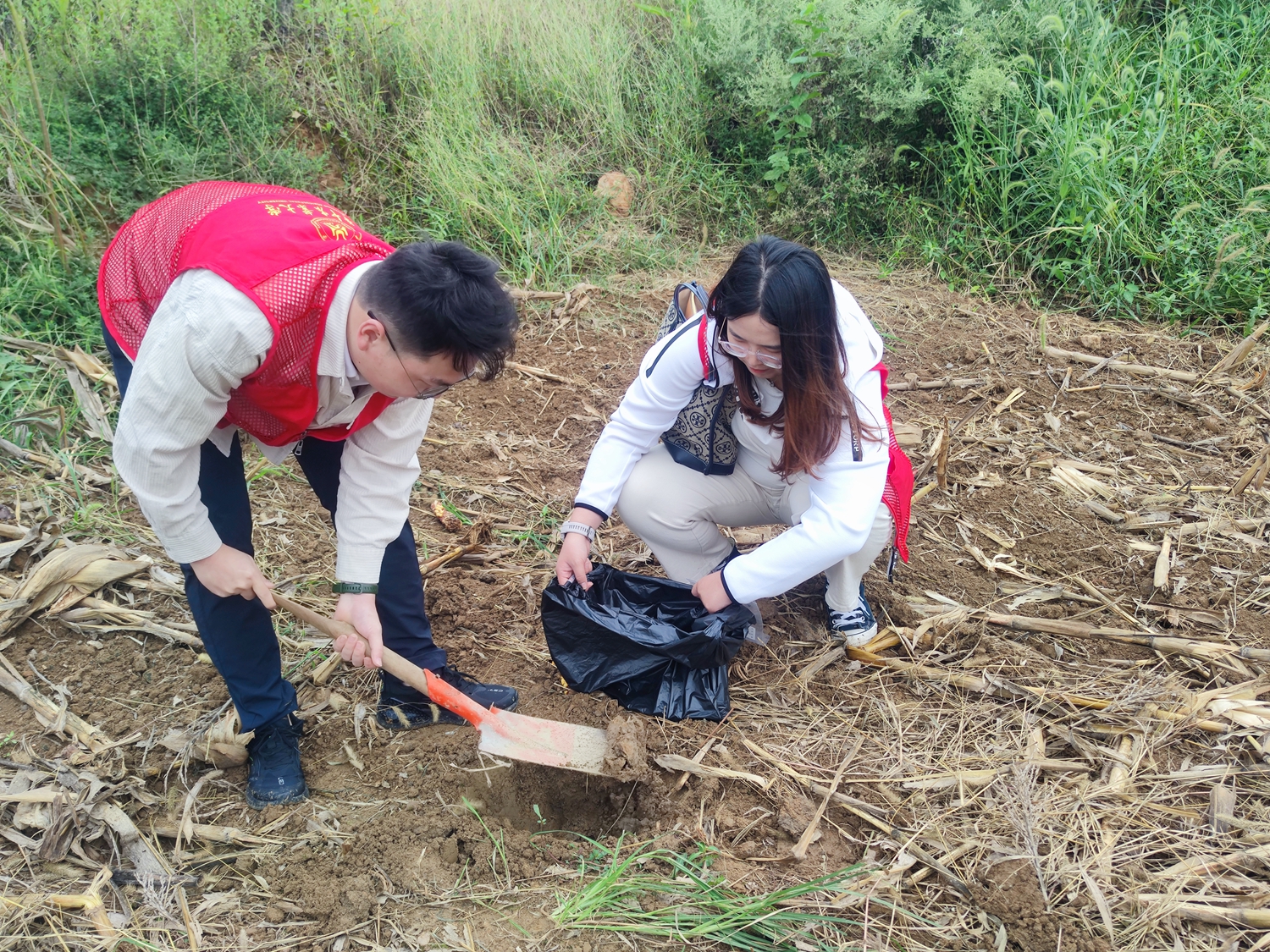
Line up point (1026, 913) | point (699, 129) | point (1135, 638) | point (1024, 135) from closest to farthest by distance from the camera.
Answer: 1. point (1026, 913)
2. point (1135, 638)
3. point (1024, 135)
4. point (699, 129)

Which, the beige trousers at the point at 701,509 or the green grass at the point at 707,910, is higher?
the beige trousers at the point at 701,509

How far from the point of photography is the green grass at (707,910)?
5.96 ft

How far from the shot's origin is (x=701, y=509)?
2615 millimetres

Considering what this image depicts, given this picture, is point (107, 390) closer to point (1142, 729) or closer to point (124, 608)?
point (124, 608)

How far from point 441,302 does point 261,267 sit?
1.11ft

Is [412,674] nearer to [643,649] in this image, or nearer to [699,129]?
[643,649]

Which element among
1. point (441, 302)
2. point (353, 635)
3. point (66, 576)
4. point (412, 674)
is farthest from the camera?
point (66, 576)

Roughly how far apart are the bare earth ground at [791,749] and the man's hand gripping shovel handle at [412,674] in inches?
7.0

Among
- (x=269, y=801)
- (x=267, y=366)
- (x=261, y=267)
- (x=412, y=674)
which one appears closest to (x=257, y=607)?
(x=412, y=674)

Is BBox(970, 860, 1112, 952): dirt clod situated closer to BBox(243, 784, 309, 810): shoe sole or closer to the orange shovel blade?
the orange shovel blade

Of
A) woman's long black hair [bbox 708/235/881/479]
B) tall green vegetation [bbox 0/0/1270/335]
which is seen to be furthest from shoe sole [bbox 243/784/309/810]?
tall green vegetation [bbox 0/0/1270/335]

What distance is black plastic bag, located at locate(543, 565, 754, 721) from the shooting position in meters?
2.35

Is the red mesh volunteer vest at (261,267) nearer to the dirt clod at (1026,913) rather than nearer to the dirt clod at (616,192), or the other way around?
the dirt clod at (1026,913)

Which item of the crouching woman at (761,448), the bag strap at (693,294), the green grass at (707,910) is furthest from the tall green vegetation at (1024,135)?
the green grass at (707,910)
